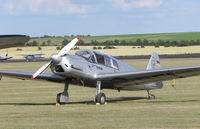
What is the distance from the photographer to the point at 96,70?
1927 cm

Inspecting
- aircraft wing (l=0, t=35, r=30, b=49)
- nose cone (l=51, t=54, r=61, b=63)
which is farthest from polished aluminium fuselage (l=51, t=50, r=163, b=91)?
aircraft wing (l=0, t=35, r=30, b=49)

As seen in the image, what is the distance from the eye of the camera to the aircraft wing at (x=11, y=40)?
40.4 ft

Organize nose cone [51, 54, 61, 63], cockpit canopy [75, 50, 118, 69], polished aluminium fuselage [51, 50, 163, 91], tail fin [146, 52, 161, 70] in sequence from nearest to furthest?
1. nose cone [51, 54, 61, 63]
2. polished aluminium fuselage [51, 50, 163, 91]
3. cockpit canopy [75, 50, 118, 69]
4. tail fin [146, 52, 161, 70]

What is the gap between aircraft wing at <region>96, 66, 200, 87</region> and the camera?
18.6 metres

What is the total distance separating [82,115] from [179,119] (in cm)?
314

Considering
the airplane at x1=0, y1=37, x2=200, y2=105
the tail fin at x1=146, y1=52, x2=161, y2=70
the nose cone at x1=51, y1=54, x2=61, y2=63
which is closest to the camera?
the nose cone at x1=51, y1=54, x2=61, y2=63

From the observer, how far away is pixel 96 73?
19.2m

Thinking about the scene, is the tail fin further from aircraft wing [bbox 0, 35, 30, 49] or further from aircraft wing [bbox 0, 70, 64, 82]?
aircraft wing [bbox 0, 35, 30, 49]

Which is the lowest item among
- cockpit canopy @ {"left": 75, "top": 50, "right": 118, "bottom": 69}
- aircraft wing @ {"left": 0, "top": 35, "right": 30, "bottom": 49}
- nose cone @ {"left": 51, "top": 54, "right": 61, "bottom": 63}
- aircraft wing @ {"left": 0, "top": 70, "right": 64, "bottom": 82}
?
aircraft wing @ {"left": 0, "top": 70, "right": 64, "bottom": 82}

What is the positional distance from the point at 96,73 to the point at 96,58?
0.70 metres

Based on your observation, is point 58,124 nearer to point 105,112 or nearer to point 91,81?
point 105,112

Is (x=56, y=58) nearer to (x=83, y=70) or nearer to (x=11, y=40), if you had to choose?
(x=83, y=70)

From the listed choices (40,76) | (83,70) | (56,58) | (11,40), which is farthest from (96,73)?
(11,40)

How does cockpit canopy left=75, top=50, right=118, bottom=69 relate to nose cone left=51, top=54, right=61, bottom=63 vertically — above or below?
above
